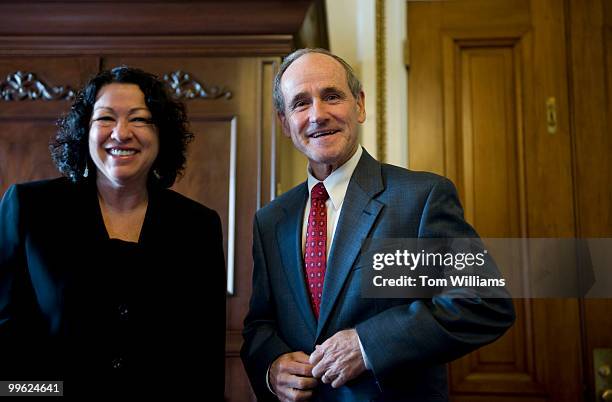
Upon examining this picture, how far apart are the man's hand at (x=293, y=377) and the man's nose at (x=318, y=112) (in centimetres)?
49

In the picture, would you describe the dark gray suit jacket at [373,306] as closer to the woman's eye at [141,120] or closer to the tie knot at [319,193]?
the tie knot at [319,193]

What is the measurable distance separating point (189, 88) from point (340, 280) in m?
0.88

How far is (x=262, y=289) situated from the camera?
1.25 meters

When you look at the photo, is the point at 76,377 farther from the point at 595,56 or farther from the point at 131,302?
the point at 595,56

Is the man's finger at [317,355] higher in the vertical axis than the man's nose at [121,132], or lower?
lower

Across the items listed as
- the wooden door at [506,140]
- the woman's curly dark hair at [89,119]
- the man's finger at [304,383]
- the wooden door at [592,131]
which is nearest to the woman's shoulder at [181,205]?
the woman's curly dark hair at [89,119]

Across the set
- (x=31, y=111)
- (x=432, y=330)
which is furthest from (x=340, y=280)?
(x=31, y=111)

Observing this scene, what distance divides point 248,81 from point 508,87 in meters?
1.04

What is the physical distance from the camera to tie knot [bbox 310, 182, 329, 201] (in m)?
1.22

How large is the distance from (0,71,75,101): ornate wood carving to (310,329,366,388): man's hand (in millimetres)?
1167

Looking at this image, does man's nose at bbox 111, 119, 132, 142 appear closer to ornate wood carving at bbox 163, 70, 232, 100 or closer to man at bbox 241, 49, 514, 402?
man at bbox 241, 49, 514, 402

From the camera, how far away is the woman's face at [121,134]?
47.3 inches

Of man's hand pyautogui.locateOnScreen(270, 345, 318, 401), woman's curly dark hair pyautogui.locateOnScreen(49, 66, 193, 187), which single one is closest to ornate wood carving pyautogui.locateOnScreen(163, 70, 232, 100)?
woman's curly dark hair pyautogui.locateOnScreen(49, 66, 193, 187)

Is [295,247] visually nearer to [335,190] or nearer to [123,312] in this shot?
[335,190]
